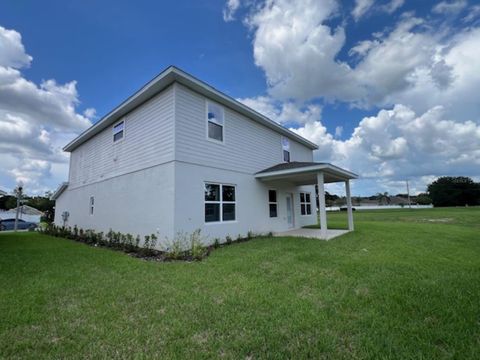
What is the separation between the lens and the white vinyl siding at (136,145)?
879 cm

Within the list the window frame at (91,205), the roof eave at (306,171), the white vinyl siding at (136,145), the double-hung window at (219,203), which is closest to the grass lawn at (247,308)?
the double-hung window at (219,203)

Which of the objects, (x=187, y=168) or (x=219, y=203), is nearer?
(x=187, y=168)

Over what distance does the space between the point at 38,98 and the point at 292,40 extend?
15177mm

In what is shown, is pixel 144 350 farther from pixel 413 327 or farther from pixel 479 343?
pixel 479 343

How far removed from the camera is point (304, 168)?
1020 cm

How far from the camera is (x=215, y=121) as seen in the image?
9.91 metres

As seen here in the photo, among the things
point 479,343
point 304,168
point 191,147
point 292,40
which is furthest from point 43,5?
point 479,343

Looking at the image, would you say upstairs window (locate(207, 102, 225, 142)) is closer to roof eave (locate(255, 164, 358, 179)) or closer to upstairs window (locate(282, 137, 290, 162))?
roof eave (locate(255, 164, 358, 179))

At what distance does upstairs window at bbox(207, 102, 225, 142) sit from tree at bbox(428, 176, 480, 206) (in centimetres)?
7413

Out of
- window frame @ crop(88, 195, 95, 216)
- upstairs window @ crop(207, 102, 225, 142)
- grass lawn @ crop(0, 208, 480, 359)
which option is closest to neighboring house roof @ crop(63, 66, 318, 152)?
upstairs window @ crop(207, 102, 225, 142)

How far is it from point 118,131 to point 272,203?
848 centimetres

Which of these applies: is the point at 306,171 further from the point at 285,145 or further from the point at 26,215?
the point at 26,215

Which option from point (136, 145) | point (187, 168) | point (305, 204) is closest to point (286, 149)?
point (305, 204)

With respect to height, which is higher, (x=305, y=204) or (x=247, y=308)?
(x=305, y=204)
